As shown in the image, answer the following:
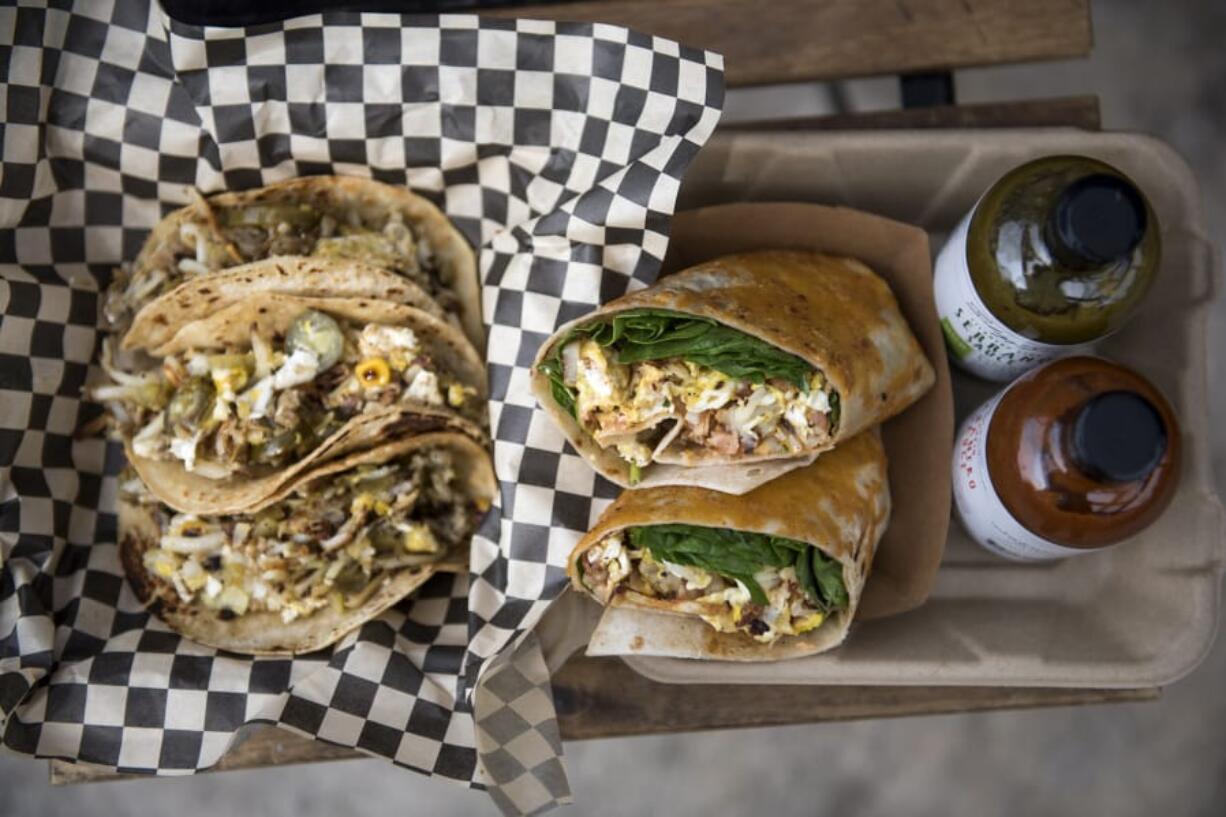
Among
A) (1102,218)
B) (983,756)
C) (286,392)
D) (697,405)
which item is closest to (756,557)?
(697,405)

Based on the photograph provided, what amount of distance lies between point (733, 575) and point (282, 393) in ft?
2.91

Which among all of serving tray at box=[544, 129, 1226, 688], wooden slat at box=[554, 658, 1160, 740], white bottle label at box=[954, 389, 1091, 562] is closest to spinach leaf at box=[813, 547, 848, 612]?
serving tray at box=[544, 129, 1226, 688]

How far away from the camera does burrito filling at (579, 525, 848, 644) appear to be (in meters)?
1.75

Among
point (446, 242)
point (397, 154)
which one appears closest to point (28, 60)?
point (397, 154)

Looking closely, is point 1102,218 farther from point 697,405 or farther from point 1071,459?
point 697,405

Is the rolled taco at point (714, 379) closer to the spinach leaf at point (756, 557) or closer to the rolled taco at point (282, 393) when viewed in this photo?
the spinach leaf at point (756, 557)

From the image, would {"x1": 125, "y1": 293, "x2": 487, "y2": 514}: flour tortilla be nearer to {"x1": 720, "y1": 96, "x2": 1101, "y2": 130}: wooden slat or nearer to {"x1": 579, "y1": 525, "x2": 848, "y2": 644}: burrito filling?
{"x1": 579, "y1": 525, "x2": 848, "y2": 644}: burrito filling

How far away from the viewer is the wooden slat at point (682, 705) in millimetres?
2055

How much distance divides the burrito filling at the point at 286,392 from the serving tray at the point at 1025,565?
0.55m

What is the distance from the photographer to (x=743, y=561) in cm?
175

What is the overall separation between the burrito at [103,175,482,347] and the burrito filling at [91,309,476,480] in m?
0.14

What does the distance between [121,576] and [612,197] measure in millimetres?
1211

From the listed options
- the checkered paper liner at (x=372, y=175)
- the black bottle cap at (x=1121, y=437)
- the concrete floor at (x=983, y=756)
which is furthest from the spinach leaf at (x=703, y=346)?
the concrete floor at (x=983, y=756)

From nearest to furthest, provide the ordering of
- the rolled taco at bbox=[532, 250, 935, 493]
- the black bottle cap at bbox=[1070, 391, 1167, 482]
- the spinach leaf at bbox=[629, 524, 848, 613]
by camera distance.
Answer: the black bottle cap at bbox=[1070, 391, 1167, 482] → the rolled taco at bbox=[532, 250, 935, 493] → the spinach leaf at bbox=[629, 524, 848, 613]
